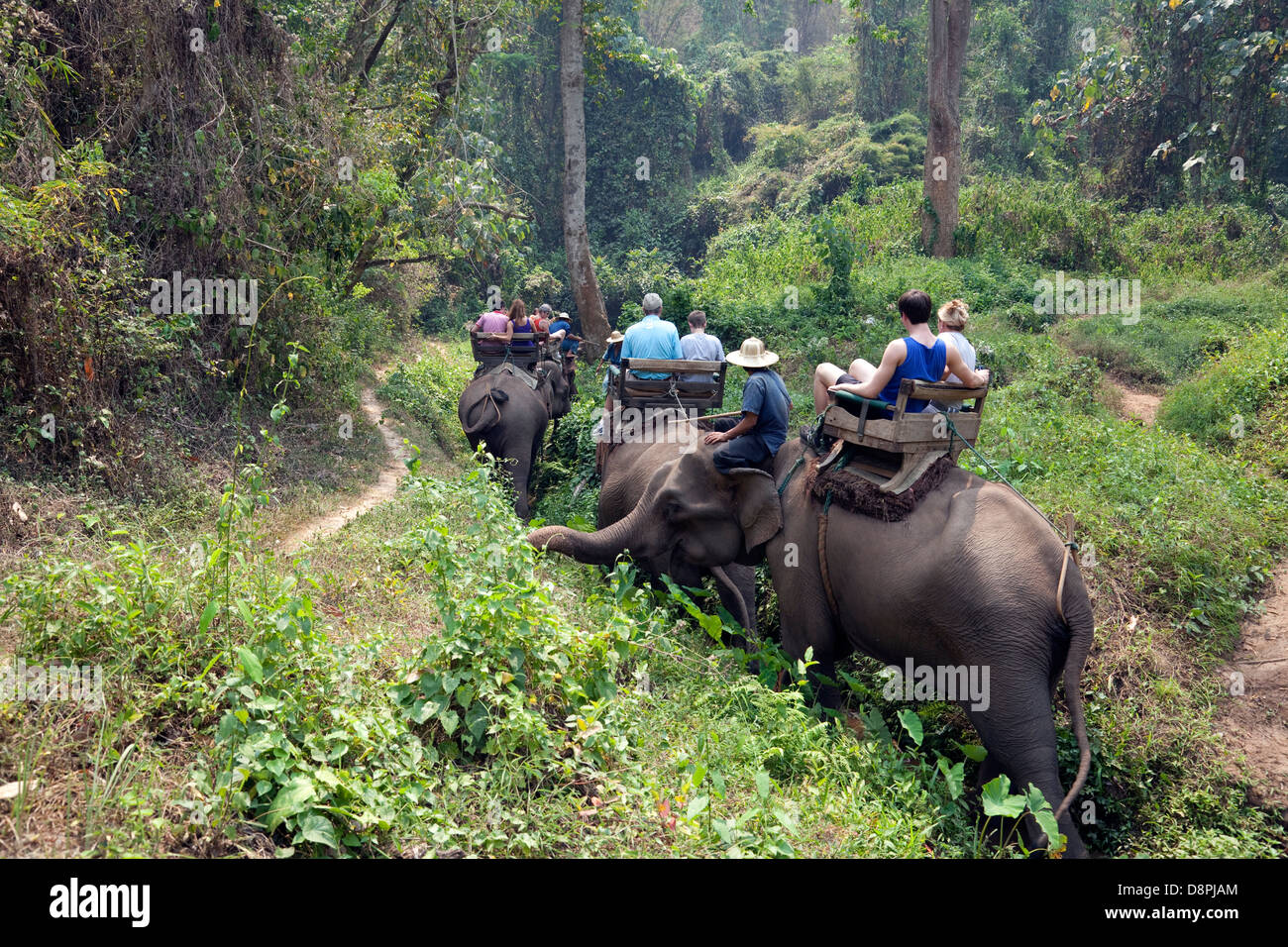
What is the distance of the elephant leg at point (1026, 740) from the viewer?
5086 millimetres

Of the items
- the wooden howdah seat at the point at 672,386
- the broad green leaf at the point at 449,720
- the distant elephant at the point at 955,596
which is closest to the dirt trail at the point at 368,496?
the distant elephant at the point at 955,596

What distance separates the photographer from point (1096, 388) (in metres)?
12.1

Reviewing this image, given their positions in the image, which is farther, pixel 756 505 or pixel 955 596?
pixel 756 505

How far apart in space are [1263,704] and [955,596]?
2.74 m

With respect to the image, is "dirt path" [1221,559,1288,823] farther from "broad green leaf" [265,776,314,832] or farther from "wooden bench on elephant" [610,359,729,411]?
"broad green leaf" [265,776,314,832]

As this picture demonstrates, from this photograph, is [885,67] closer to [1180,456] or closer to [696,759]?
Answer: [1180,456]

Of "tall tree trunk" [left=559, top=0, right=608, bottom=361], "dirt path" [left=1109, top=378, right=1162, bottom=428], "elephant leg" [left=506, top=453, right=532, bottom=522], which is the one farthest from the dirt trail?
"dirt path" [left=1109, top=378, right=1162, bottom=428]

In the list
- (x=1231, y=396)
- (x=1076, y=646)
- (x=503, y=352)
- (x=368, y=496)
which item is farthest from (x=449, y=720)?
Result: (x=1231, y=396)

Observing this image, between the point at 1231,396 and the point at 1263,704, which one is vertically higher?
the point at 1231,396

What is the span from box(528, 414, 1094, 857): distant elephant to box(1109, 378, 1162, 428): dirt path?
686cm

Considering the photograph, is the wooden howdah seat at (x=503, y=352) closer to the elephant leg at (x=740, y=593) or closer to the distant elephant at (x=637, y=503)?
the distant elephant at (x=637, y=503)

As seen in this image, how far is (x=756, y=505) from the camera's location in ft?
21.9

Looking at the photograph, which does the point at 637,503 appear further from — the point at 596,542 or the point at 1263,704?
the point at 1263,704
